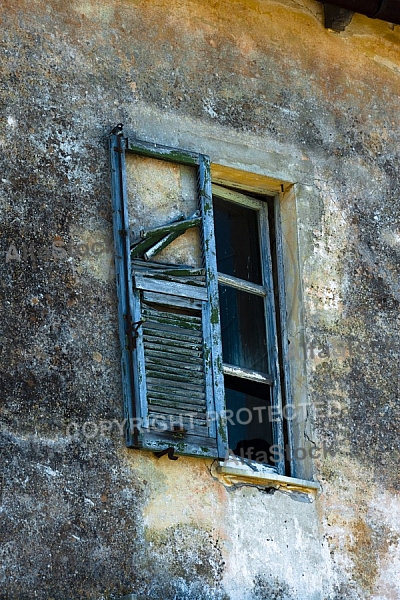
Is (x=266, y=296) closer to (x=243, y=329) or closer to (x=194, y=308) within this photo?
(x=243, y=329)

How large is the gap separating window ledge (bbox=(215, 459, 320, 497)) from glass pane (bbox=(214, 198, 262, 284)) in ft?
3.43

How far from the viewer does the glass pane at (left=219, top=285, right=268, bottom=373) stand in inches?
269

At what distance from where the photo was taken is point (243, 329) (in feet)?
22.7

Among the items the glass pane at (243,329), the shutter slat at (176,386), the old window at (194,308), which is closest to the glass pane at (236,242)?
the old window at (194,308)

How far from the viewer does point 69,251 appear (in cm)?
623

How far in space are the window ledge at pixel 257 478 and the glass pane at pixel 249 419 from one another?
12 centimetres

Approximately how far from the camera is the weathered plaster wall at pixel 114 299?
19.1ft

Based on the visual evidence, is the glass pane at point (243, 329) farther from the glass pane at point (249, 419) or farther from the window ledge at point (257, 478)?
the window ledge at point (257, 478)

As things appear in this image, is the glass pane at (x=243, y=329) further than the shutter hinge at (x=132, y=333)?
Yes

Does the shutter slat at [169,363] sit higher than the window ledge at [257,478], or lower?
higher

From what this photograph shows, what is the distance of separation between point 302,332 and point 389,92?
1.65m

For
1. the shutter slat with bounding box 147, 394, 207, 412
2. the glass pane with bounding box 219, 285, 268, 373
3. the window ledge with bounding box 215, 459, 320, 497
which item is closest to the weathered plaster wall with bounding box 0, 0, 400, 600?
the window ledge with bounding box 215, 459, 320, 497

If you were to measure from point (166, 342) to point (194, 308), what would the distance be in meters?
0.25

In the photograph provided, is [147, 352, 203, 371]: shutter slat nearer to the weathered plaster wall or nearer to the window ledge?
the weathered plaster wall
